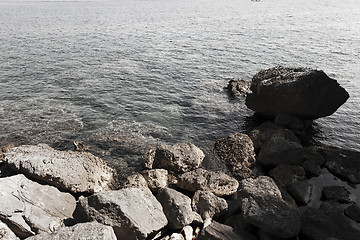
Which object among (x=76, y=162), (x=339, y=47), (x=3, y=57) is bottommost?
(x=76, y=162)

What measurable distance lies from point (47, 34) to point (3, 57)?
19128 millimetres

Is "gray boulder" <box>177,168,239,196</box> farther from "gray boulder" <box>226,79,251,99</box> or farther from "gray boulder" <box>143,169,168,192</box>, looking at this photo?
"gray boulder" <box>226,79,251,99</box>

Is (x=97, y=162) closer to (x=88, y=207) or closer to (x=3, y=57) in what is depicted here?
(x=88, y=207)

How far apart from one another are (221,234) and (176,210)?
7.88 ft

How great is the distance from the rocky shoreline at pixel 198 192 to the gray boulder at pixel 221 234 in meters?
0.05

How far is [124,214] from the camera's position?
10273mm

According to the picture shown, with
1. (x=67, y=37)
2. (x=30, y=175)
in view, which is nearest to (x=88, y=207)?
(x=30, y=175)

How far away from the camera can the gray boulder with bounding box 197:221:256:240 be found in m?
10.2

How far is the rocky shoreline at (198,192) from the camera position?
10.4m

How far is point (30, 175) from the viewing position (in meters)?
12.3

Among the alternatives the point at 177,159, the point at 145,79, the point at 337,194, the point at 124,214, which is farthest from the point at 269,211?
the point at 145,79

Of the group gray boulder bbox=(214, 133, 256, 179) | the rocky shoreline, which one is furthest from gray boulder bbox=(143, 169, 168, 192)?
gray boulder bbox=(214, 133, 256, 179)

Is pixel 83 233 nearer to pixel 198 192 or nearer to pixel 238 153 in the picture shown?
pixel 198 192

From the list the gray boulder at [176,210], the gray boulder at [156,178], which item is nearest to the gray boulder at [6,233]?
the gray boulder at [176,210]
